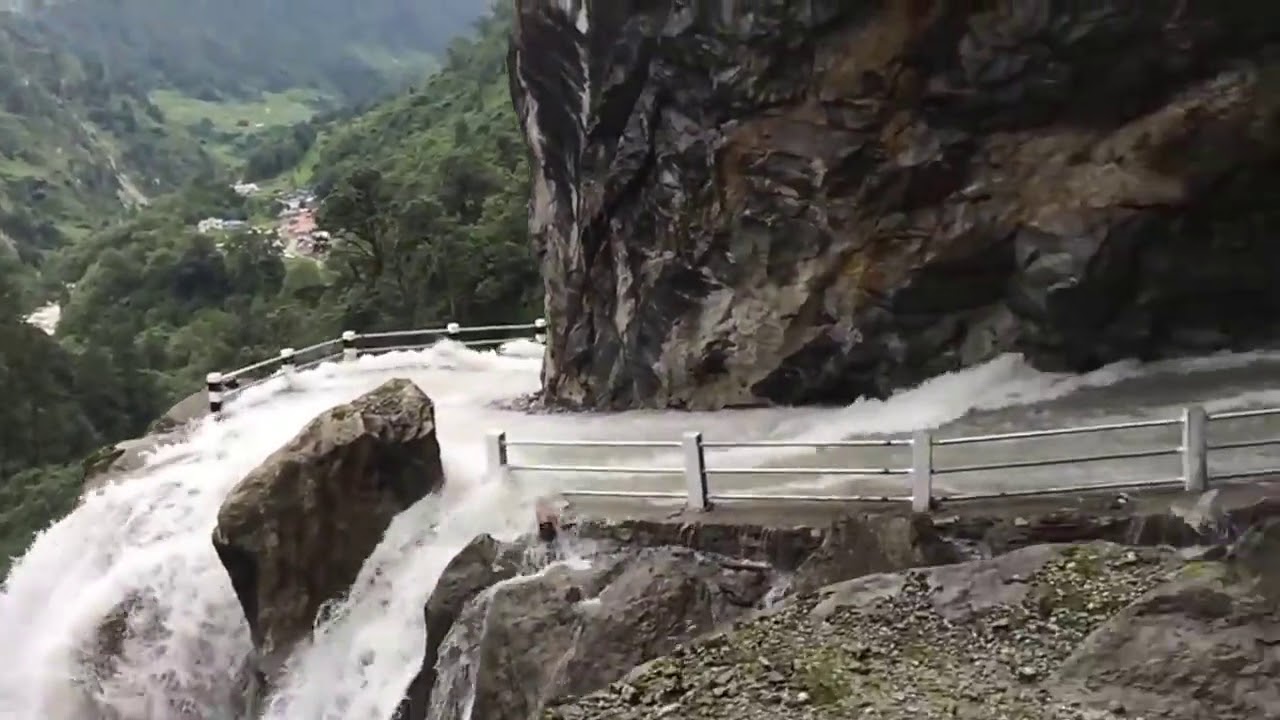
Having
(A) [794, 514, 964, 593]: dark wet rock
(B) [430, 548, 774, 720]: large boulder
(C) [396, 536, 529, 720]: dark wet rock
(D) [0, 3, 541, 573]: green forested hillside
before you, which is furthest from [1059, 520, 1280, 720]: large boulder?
(D) [0, 3, 541, 573]: green forested hillside

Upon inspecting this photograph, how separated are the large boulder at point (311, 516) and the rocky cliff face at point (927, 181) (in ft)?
19.8

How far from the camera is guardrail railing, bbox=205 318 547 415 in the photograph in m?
22.3

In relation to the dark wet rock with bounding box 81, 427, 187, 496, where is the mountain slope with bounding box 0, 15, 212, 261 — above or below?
above

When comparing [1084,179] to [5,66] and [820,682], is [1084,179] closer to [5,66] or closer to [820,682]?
[820,682]

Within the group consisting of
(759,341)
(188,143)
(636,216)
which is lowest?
(759,341)

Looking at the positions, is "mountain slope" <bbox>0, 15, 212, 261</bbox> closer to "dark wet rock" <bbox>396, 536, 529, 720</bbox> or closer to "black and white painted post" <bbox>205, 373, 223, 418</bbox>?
"black and white painted post" <bbox>205, 373, 223, 418</bbox>

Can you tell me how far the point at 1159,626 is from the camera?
8086 mm

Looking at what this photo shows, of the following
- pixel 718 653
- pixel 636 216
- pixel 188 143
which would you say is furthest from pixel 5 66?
pixel 718 653

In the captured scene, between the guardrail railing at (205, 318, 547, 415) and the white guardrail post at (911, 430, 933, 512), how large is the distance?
14728mm

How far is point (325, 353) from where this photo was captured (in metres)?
31.0

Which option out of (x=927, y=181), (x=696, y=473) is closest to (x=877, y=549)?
(x=696, y=473)

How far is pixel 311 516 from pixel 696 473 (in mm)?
4740

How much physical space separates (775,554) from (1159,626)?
3473 mm

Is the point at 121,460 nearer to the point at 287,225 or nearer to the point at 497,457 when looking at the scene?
the point at 497,457
